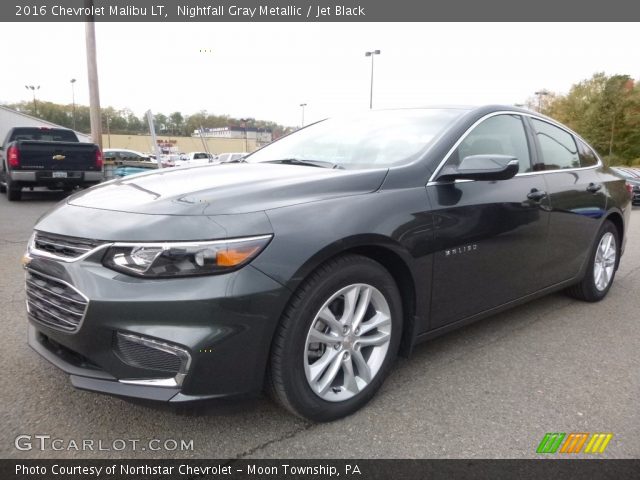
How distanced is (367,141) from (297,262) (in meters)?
1.35

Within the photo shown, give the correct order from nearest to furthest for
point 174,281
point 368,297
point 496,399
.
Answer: point 174,281 < point 368,297 < point 496,399

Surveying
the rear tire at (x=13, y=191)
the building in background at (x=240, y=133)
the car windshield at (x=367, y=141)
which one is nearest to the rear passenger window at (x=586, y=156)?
the car windshield at (x=367, y=141)

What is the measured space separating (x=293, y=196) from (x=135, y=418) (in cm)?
126

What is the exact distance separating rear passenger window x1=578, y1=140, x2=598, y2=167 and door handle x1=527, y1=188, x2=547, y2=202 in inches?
39.8

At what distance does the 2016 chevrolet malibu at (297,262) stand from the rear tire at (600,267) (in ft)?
3.47

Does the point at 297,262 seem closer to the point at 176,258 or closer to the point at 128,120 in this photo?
the point at 176,258

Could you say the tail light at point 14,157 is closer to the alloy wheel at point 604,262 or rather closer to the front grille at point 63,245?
the front grille at point 63,245

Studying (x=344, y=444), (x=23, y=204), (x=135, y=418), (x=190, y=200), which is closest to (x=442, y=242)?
(x=344, y=444)

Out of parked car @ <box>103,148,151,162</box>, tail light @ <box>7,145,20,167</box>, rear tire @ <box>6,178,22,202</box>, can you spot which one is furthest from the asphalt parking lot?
parked car @ <box>103,148,151,162</box>

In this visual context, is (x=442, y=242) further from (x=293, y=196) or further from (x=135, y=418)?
(x=135, y=418)

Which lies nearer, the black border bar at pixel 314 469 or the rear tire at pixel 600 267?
the black border bar at pixel 314 469

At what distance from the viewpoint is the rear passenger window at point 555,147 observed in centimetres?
369

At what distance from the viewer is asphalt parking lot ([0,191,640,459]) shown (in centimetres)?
220

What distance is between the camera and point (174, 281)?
194 centimetres
